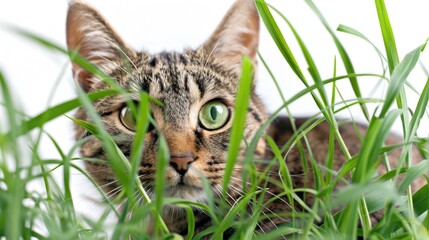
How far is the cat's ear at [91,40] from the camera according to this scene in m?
1.40

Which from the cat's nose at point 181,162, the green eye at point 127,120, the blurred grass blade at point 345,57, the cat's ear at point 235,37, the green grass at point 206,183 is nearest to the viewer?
the green grass at point 206,183

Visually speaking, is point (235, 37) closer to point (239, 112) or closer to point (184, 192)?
point (184, 192)

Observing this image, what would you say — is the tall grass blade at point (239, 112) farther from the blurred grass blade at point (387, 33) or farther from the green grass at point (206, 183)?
the blurred grass blade at point (387, 33)

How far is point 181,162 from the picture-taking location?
1147mm

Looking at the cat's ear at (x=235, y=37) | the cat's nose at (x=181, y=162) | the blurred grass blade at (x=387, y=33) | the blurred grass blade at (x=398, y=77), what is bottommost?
the cat's nose at (x=181, y=162)

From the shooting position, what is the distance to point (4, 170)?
0.62m

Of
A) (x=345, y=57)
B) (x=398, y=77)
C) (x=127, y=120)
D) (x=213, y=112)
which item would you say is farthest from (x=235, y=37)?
(x=398, y=77)

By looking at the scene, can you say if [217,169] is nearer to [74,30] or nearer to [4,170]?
[74,30]

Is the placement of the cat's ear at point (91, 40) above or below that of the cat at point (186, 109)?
above

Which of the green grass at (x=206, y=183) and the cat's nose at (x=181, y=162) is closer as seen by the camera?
the green grass at (x=206, y=183)

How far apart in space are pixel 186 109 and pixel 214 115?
86 millimetres

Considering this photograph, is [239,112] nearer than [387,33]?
Yes

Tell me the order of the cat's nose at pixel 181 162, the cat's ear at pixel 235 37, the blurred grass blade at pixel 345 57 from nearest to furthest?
the blurred grass blade at pixel 345 57, the cat's nose at pixel 181 162, the cat's ear at pixel 235 37

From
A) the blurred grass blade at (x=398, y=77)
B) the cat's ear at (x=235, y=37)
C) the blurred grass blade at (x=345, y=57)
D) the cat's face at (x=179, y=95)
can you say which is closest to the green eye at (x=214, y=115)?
the cat's face at (x=179, y=95)
